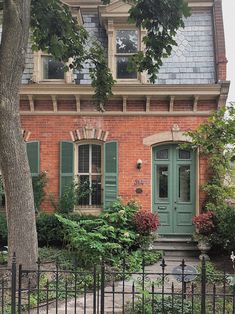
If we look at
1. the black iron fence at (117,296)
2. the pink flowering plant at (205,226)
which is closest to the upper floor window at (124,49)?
the pink flowering plant at (205,226)

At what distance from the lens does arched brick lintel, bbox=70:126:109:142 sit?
12336 millimetres

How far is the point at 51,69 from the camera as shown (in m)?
12.7

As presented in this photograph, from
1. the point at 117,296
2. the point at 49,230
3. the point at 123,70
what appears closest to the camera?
the point at 117,296

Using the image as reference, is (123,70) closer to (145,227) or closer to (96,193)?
(96,193)

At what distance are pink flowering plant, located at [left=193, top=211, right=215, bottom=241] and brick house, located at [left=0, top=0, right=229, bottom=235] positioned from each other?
109 centimetres

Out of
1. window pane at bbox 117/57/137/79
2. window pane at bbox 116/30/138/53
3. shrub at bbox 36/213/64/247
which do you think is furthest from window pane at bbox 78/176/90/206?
window pane at bbox 116/30/138/53

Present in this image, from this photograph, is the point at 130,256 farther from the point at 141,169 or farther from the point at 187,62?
the point at 187,62

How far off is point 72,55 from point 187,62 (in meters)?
4.25

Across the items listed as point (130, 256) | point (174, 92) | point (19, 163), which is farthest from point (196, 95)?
point (19, 163)

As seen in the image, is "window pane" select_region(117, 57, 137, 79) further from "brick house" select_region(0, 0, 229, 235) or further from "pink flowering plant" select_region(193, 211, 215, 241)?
"pink flowering plant" select_region(193, 211, 215, 241)

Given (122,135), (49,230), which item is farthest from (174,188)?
(49,230)

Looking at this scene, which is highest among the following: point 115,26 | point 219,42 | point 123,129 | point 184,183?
point 115,26

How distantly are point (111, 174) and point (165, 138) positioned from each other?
6.35 feet

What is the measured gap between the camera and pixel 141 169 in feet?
40.2
